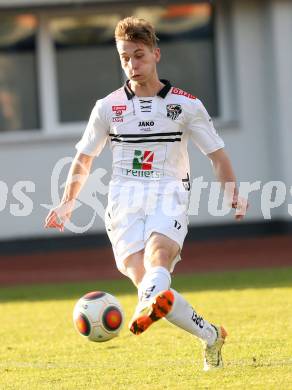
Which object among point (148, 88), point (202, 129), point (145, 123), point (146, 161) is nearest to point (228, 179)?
point (202, 129)

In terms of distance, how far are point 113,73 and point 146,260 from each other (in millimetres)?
12357

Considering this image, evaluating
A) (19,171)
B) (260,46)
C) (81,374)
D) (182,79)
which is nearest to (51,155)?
(19,171)

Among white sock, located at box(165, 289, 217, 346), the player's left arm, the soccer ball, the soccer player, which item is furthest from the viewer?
the player's left arm

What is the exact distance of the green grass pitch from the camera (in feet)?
24.8

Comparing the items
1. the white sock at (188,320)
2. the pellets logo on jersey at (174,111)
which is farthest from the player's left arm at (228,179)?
the white sock at (188,320)

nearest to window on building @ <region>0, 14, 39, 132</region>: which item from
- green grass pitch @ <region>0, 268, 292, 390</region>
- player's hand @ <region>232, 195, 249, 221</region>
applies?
green grass pitch @ <region>0, 268, 292, 390</region>

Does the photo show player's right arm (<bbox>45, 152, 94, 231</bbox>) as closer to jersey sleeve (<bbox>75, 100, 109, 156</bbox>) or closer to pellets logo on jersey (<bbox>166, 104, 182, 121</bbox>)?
jersey sleeve (<bbox>75, 100, 109, 156</bbox>)

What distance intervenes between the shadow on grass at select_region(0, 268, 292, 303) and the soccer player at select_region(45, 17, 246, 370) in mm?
5645

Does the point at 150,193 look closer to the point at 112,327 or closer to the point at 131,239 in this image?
the point at 131,239

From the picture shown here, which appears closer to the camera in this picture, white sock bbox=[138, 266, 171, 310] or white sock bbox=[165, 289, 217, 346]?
white sock bbox=[138, 266, 171, 310]

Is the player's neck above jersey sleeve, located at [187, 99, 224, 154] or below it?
above

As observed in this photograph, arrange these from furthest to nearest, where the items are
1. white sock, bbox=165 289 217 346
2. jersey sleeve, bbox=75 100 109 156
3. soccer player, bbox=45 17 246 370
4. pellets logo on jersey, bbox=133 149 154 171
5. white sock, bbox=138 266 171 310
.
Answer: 1. jersey sleeve, bbox=75 100 109 156
2. pellets logo on jersey, bbox=133 149 154 171
3. soccer player, bbox=45 17 246 370
4. white sock, bbox=165 289 217 346
5. white sock, bbox=138 266 171 310

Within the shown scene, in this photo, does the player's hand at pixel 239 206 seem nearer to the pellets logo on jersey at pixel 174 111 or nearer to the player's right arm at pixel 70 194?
the pellets logo on jersey at pixel 174 111


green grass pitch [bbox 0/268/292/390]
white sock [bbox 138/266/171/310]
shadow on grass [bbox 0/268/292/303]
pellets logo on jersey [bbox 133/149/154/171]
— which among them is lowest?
shadow on grass [bbox 0/268/292/303]
